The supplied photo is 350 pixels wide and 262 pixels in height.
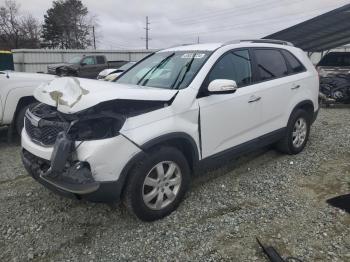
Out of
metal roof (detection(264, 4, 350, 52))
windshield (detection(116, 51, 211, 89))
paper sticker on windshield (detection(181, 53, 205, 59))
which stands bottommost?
windshield (detection(116, 51, 211, 89))

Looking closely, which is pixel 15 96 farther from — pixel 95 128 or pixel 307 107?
pixel 307 107

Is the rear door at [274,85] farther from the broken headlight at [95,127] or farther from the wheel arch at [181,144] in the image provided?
the broken headlight at [95,127]

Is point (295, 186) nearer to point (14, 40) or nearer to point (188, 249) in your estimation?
point (188, 249)

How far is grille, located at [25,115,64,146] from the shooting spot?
3244 mm

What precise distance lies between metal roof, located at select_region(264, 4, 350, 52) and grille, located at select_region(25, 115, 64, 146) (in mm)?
13389

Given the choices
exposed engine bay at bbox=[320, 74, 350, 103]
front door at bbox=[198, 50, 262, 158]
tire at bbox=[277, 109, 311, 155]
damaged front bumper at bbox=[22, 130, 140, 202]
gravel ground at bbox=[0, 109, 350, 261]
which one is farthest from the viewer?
exposed engine bay at bbox=[320, 74, 350, 103]

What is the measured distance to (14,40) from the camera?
177 feet

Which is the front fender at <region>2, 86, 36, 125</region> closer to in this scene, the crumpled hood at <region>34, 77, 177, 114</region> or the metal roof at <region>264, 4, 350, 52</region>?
the crumpled hood at <region>34, 77, 177, 114</region>

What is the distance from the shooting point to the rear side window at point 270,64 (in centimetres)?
455

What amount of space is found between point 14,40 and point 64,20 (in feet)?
27.3

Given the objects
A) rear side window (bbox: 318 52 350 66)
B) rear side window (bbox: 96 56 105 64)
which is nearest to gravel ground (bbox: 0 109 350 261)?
rear side window (bbox: 318 52 350 66)

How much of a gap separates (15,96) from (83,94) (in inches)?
141

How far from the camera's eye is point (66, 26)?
55.2m

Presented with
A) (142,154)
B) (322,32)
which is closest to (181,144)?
(142,154)
